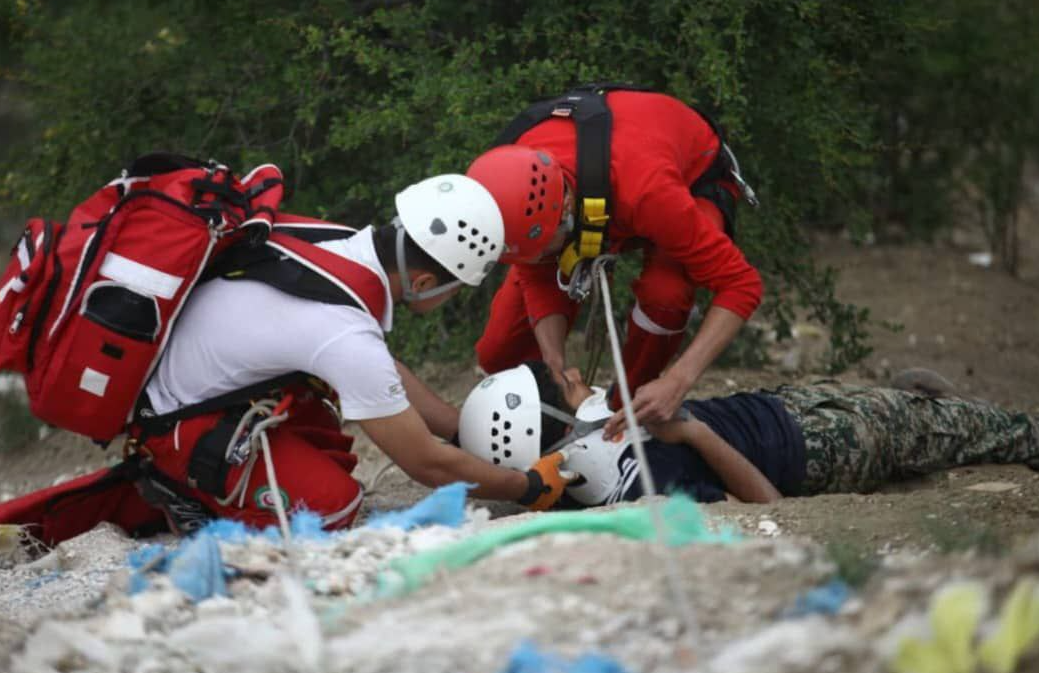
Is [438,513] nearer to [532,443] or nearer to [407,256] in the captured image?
[407,256]

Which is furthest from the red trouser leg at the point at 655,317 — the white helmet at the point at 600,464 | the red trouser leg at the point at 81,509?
the red trouser leg at the point at 81,509

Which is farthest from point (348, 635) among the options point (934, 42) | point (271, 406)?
point (934, 42)

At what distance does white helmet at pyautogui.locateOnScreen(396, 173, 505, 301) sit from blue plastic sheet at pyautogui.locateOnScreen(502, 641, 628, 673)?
2.08 m

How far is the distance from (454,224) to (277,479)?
1.09 metres

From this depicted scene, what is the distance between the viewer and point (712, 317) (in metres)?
5.03

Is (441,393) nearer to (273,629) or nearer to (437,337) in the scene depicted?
(437,337)

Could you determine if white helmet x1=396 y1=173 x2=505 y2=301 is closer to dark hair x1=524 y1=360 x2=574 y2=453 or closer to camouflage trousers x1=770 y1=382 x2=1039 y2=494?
dark hair x1=524 y1=360 x2=574 y2=453

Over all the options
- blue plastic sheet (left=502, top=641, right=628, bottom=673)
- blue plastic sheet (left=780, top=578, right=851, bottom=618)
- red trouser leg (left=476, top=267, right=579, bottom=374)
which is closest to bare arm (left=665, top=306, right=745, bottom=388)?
red trouser leg (left=476, top=267, right=579, bottom=374)

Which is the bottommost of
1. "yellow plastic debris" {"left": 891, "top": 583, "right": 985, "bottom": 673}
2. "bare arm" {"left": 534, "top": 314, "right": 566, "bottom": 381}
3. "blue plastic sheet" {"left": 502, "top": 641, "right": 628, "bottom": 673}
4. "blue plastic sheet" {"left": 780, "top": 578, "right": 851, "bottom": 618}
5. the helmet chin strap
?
"bare arm" {"left": 534, "top": 314, "right": 566, "bottom": 381}

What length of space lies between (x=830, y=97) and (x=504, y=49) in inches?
59.9

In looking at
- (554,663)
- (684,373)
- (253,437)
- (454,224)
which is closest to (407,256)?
(454,224)

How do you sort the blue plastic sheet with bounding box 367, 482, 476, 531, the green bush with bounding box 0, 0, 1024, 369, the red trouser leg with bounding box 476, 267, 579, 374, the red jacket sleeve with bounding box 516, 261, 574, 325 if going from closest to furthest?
the blue plastic sheet with bounding box 367, 482, 476, 531
the red jacket sleeve with bounding box 516, 261, 574, 325
the red trouser leg with bounding box 476, 267, 579, 374
the green bush with bounding box 0, 0, 1024, 369

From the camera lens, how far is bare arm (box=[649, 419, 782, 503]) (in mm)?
5156

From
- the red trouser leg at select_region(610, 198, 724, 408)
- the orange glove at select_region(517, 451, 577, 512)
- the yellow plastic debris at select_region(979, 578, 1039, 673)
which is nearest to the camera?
the yellow plastic debris at select_region(979, 578, 1039, 673)
